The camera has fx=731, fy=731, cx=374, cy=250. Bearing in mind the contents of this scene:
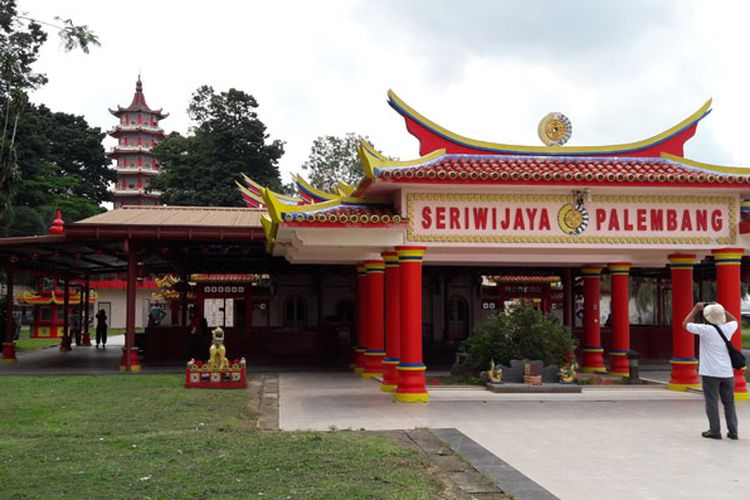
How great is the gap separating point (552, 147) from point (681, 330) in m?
4.49

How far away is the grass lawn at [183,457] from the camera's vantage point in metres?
6.05

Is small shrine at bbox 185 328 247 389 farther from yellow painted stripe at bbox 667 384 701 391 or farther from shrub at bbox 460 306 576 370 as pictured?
yellow painted stripe at bbox 667 384 701 391

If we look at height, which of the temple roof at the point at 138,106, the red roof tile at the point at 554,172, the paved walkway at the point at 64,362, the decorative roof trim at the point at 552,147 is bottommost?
the paved walkway at the point at 64,362

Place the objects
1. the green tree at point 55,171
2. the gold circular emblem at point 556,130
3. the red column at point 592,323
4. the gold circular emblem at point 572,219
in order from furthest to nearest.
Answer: the green tree at point 55,171 < the red column at point 592,323 < the gold circular emblem at point 556,130 < the gold circular emblem at point 572,219

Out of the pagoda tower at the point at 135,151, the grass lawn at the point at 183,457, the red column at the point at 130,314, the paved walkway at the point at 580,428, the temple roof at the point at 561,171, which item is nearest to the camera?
the grass lawn at the point at 183,457

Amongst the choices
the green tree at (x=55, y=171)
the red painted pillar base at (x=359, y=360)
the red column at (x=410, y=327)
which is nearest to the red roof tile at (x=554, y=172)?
the red column at (x=410, y=327)

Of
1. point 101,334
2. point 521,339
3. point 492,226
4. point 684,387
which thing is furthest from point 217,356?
point 101,334

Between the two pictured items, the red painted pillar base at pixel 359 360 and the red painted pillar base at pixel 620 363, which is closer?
the red painted pillar base at pixel 620 363

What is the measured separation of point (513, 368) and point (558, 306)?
71.4ft

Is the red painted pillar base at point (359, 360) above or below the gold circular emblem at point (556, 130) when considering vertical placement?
below

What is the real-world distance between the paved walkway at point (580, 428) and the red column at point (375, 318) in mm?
1586

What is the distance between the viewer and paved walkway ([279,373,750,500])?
661 centimetres

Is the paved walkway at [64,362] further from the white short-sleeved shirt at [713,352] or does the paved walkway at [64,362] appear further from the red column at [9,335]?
the white short-sleeved shirt at [713,352]

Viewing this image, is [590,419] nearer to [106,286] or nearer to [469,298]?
[469,298]
